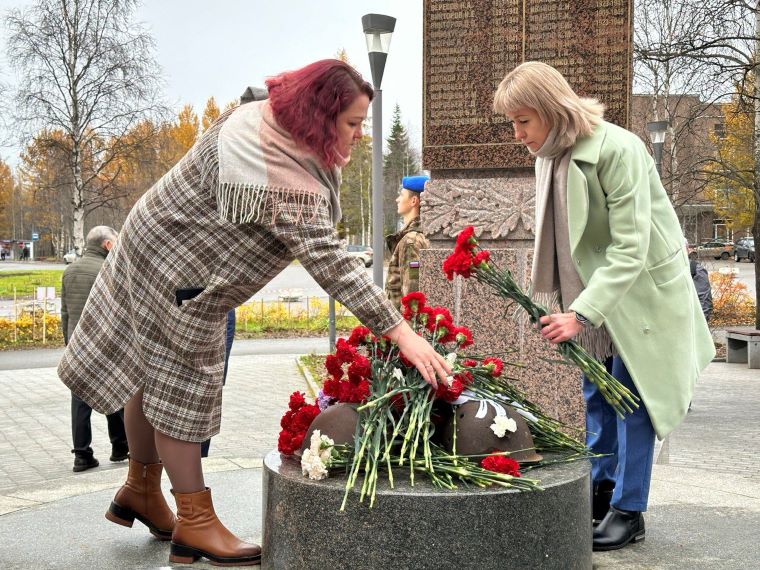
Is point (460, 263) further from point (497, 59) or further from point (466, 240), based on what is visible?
point (497, 59)

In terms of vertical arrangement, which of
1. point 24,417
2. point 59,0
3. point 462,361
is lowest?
point 24,417

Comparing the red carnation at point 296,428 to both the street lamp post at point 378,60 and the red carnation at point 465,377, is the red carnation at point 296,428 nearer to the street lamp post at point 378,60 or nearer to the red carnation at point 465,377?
the red carnation at point 465,377

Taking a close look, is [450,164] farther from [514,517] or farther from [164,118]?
[164,118]

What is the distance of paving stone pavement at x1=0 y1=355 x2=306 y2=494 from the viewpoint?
255 inches

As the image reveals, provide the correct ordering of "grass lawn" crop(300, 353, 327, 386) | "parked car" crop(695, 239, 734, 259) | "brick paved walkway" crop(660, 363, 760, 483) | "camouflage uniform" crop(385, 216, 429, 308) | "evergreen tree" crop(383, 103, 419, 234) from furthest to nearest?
"evergreen tree" crop(383, 103, 419, 234) < "parked car" crop(695, 239, 734, 259) < "grass lawn" crop(300, 353, 327, 386) < "camouflage uniform" crop(385, 216, 429, 308) < "brick paved walkway" crop(660, 363, 760, 483)

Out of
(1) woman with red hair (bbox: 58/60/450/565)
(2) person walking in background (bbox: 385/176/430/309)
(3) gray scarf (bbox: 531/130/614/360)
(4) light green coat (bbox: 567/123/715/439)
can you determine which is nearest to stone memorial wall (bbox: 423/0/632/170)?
(2) person walking in background (bbox: 385/176/430/309)

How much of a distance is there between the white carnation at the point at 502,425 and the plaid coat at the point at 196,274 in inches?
17.8

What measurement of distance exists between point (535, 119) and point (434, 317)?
0.81 meters

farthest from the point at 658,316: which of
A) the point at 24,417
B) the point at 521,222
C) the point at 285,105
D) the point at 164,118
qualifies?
the point at 164,118

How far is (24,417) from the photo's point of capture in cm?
878

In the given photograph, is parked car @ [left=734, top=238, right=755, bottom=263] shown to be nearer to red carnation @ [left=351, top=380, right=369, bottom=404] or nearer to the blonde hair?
the blonde hair

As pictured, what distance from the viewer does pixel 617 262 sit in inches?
124

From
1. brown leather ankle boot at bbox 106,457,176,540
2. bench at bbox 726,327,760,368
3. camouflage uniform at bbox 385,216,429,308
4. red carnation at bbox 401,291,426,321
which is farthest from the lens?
bench at bbox 726,327,760,368

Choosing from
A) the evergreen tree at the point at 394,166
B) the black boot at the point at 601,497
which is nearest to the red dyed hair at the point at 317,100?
the black boot at the point at 601,497
